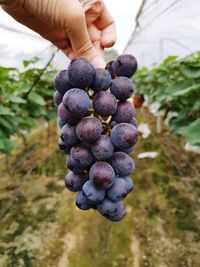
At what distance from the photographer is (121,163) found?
0.87 m

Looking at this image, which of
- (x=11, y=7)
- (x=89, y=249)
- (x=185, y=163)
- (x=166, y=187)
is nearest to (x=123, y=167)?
(x=11, y=7)

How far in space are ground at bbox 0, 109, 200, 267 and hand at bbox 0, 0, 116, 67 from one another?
215 centimetres

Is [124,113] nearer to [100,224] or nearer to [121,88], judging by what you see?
[121,88]

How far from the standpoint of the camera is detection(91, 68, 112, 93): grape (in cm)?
81

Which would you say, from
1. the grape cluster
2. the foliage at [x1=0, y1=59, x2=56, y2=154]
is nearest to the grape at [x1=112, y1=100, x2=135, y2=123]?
the grape cluster

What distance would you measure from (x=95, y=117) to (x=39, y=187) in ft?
12.0

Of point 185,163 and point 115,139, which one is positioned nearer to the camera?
point 115,139

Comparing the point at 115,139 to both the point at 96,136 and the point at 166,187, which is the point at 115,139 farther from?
the point at 166,187

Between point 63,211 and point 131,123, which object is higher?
point 131,123

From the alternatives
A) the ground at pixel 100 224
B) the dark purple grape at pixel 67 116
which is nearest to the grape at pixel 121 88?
the dark purple grape at pixel 67 116

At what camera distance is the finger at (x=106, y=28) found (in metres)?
0.95

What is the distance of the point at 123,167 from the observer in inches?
34.4

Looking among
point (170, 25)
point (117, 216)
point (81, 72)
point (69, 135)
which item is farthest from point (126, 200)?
point (170, 25)

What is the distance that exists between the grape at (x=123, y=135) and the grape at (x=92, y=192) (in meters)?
0.12
